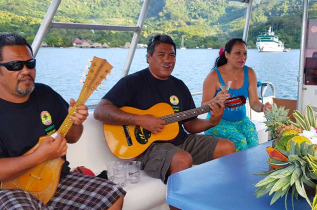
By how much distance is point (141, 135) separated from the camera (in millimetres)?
2504

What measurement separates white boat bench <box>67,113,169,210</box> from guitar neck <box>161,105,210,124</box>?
0.41 metres

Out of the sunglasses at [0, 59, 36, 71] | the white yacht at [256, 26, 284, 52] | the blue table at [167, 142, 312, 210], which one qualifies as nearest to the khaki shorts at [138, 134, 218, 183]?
the blue table at [167, 142, 312, 210]

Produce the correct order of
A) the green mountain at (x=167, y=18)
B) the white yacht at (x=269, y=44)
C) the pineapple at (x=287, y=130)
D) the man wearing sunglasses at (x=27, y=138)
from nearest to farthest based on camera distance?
the pineapple at (x=287, y=130)
the man wearing sunglasses at (x=27, y=138)
the green mountain at (x=167, y=18)
the white yacht at (x=269, y=44)

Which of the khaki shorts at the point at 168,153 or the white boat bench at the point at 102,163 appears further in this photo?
the khaki shorts at the point at 168,153

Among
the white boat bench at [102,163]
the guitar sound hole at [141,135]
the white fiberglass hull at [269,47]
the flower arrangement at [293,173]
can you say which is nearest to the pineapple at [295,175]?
the flower arrangement at [293,173]

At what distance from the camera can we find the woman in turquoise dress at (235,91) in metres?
2.90

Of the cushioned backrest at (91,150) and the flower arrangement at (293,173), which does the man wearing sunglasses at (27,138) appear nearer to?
the cushioned backrest at (91,150)

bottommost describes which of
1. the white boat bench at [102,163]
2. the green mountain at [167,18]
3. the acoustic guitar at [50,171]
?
the white boat bench at [102,163]

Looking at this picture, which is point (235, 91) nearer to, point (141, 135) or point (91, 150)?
point (141, 135)

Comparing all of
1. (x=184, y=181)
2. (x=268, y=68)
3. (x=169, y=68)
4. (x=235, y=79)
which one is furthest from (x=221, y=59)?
(x=268, y=68)

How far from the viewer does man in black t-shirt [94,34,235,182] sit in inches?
92.8

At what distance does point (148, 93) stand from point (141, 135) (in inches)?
12.4

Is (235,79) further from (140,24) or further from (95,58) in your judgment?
(95,58)

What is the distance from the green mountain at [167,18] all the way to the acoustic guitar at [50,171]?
4.43 feet
